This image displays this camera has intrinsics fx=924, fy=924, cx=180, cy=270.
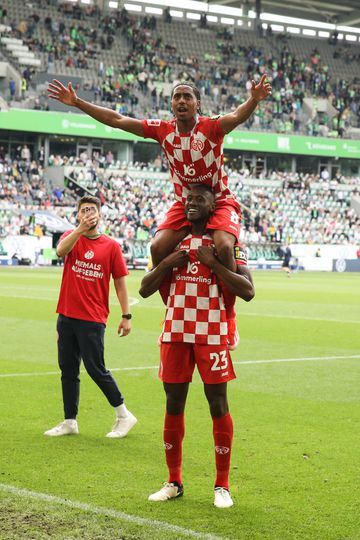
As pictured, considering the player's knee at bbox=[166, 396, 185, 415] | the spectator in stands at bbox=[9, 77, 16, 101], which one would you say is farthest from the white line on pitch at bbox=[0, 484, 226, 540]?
the spectator in stands at bbox=[9, 77, 16, 101]

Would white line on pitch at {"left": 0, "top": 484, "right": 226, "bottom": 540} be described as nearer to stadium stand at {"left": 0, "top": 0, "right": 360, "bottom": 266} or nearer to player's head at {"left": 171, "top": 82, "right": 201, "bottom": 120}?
player's head at {"left": 171, "top": 82, "right": 201, "bottom": 120}

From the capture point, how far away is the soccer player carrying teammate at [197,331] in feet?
19.9

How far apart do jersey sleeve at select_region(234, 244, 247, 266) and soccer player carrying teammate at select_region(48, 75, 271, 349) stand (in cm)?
8

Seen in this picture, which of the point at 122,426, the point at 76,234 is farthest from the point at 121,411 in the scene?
the point at 76,234

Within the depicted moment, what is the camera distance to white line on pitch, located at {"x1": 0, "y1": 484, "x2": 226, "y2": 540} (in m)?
5.39

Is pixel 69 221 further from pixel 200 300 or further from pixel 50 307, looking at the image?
pixel 200 300

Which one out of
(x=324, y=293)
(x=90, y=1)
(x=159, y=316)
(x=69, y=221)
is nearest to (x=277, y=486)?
(x=159, y=316)

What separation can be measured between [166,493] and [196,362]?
890 mm

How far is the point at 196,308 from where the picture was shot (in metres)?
6.13

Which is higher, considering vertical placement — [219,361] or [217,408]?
[219,361]

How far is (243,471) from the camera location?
7.02 metres

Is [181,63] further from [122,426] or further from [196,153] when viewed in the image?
[196,153]

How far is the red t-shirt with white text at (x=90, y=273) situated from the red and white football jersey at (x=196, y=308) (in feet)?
7.42

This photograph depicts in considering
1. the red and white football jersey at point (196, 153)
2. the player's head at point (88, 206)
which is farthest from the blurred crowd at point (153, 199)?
the red and white football jersey at point (196, 153)
